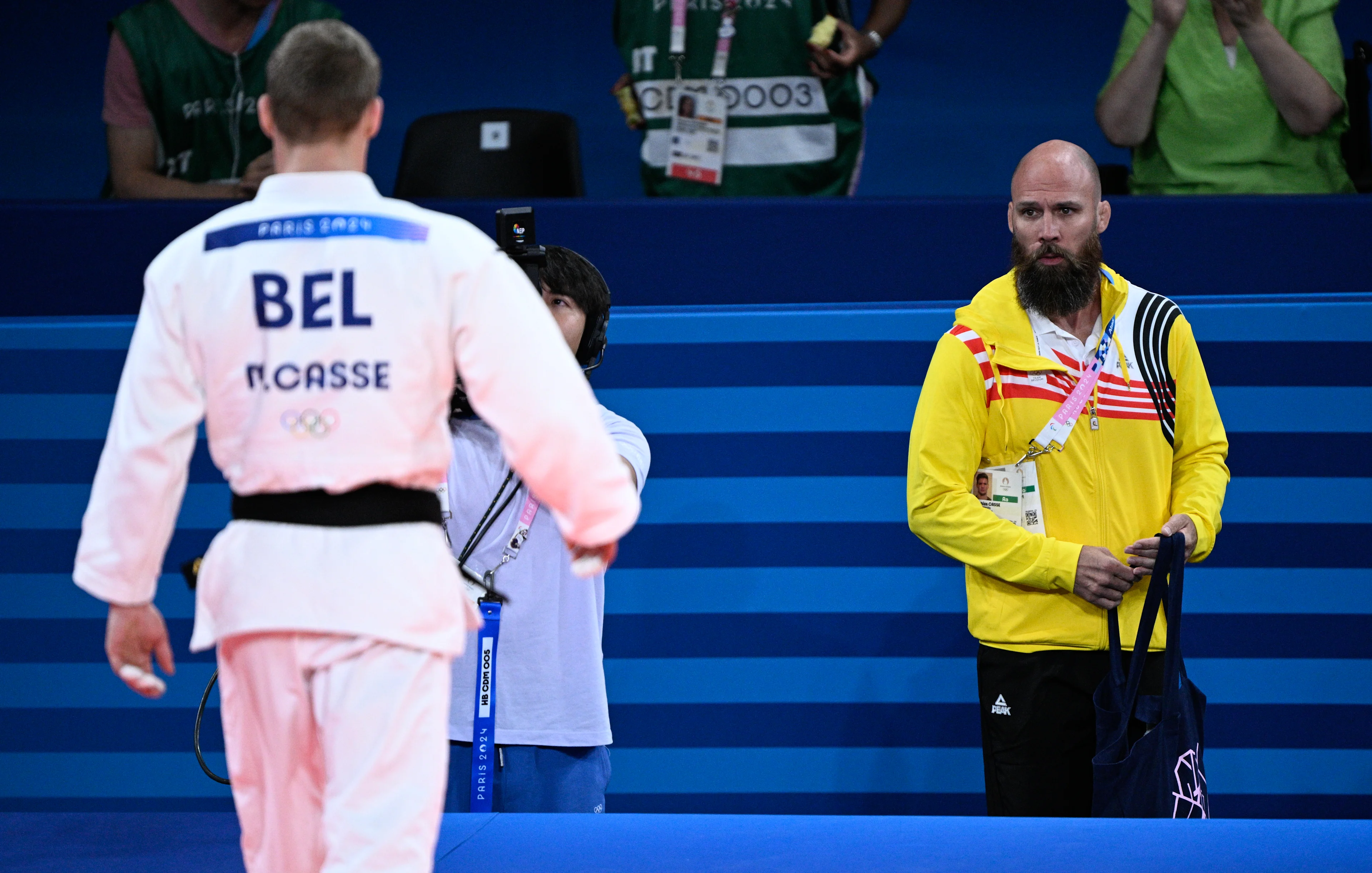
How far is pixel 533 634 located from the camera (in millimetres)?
2268

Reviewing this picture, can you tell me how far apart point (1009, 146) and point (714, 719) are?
8.54ft

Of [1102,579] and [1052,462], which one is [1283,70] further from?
[1102,579]

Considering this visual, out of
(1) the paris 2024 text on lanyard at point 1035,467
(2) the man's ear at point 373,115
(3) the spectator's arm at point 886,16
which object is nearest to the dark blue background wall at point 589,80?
(3) the spectator's arm at point 886,16

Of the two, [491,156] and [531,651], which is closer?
[531,651]

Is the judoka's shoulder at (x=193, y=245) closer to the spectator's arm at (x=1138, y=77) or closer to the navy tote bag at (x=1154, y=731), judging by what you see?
the navy tote bag at (x=1154, y=731)

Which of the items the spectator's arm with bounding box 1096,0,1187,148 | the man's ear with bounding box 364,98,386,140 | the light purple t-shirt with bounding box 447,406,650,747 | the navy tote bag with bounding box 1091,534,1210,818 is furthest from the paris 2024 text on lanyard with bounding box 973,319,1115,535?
the man's ear with bounding box 364,98,386,140

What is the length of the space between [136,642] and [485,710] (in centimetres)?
76

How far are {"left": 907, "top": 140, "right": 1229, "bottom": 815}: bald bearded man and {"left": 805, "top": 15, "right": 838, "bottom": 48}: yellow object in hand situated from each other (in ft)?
3.82

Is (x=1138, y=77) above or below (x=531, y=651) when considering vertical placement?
above

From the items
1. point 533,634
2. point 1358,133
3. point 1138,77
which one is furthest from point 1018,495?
point 1358,133

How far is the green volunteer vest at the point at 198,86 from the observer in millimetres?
3574

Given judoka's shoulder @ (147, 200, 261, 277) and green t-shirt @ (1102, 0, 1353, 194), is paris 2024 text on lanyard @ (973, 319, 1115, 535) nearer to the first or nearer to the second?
green t-shirt @ (1102, 0, 1353, 194)

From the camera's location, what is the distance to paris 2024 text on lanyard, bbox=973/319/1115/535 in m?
2.48

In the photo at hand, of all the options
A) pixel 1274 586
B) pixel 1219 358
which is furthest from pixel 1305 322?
pixel 1274 586
